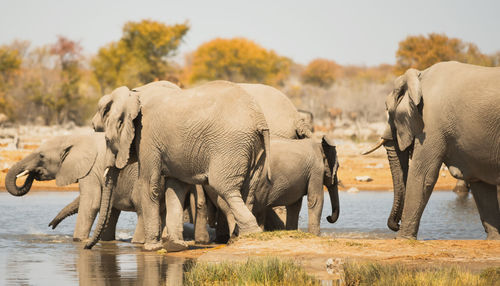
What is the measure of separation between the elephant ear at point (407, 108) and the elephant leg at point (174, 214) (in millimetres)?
3224

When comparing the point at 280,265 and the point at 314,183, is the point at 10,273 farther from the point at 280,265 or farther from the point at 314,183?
the point at 314,183

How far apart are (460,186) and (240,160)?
17046 millimetres

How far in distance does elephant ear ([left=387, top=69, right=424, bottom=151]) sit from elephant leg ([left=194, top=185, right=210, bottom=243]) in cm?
316

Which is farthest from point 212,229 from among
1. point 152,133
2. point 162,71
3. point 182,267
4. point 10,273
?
point 162,71

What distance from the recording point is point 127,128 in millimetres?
11789

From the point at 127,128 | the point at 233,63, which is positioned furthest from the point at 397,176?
the point at 233,63

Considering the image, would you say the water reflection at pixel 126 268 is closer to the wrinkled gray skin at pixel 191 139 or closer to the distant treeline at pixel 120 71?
the wrinkled gray skin at pixel 191 139

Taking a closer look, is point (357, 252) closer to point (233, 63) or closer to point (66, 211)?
point (66, 211)

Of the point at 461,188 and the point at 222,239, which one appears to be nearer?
the point at 222,239

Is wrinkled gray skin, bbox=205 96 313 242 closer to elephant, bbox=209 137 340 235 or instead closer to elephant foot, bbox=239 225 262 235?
elephant, bbox=209 137 340 235

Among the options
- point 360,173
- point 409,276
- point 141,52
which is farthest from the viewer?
point 141,52

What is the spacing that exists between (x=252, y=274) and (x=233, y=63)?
75.9 metres

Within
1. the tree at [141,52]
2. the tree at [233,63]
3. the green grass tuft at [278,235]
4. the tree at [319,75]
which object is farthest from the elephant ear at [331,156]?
the tree at [319,75]

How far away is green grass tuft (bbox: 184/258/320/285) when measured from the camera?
8453 millimetres
